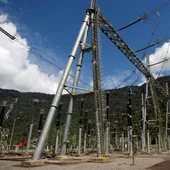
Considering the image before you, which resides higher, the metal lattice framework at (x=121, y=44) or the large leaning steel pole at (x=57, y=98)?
the metal lattice framework at (x=121, y=44)

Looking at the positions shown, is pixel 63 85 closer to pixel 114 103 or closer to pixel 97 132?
pixel 97 132

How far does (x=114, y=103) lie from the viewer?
149375 millimetres

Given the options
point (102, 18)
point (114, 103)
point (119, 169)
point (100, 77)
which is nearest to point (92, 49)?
point (100, 77)

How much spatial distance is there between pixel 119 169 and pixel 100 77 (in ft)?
29.2

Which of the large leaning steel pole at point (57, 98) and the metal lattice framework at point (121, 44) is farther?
the metal lattice framework at point (121, 44)

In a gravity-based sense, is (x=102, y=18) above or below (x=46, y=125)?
above

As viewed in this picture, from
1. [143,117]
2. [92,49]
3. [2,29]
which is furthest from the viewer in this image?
[143,117]

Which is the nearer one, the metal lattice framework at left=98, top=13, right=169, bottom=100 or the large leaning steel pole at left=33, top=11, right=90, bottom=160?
the large leaning steel pole at left=33, top=11, right=90, bottom=160

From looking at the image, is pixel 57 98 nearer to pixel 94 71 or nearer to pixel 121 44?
pixel 94 71

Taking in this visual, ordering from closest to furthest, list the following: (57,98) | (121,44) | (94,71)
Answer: (57,98) < (94,71) < (121,44)

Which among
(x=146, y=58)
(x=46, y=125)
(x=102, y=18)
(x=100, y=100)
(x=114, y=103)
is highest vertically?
(x=114, y=103)

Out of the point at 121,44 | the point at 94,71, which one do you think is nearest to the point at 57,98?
the point at 94,71

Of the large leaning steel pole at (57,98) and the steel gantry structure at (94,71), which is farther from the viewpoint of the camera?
the steel gantry structure at (94,71)

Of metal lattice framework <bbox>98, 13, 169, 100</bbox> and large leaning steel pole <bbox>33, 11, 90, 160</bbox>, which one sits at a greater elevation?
metal lattice framework <bbox>98, 13, 169, 100</bbox>
